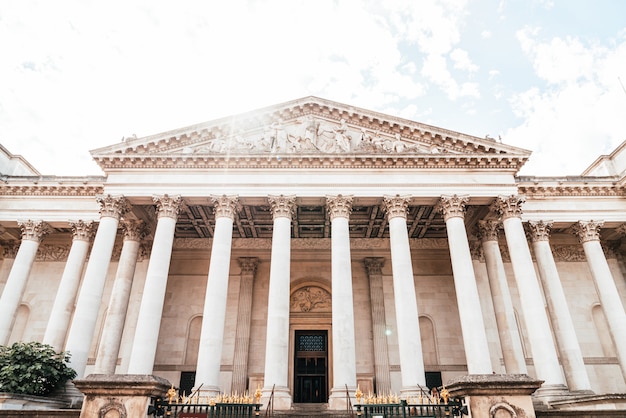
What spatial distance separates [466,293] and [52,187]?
22.3 meters

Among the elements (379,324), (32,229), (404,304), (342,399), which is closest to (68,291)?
(32,229)

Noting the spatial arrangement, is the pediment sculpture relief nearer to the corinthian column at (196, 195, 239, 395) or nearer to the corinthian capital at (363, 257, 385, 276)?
the corinthian column at (196, 195, 239, 395)

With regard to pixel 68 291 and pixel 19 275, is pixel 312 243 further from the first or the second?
pixel 19 275

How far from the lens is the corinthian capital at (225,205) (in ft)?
65.7

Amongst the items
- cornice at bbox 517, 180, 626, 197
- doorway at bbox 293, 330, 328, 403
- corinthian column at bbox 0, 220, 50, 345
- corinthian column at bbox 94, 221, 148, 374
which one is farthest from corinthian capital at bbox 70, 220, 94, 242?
cornice at bbox 517, 180, 626, 197

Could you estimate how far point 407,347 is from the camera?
17.3m

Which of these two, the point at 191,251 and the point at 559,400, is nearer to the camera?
the point at 559,400

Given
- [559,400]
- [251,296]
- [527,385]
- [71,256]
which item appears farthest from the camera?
[251,296]

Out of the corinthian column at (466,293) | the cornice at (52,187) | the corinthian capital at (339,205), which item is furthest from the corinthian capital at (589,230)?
the cornice at (52,187)

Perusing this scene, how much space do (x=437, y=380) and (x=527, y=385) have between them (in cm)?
1816

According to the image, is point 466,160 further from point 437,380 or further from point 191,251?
point 191,251

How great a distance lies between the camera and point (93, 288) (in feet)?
61.6

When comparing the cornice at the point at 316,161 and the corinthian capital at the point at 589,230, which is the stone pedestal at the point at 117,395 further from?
the corinthian capital at the point at 589,230

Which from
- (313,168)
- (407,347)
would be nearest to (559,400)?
(407,347)
